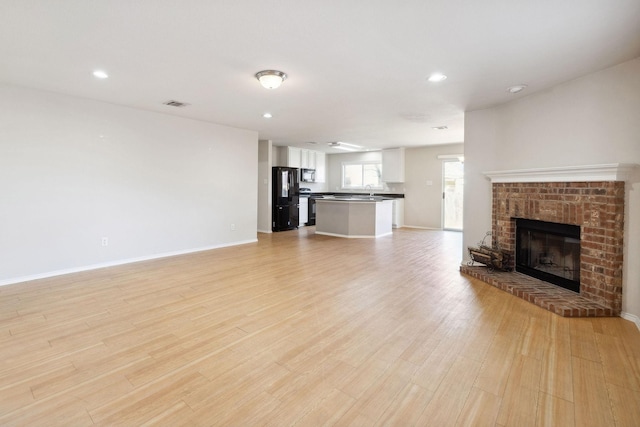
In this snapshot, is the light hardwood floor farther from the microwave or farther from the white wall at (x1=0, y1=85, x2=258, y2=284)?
the microwave

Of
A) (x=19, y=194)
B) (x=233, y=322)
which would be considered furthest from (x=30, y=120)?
(x=233, y=322)

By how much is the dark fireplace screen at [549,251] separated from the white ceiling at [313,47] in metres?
1.65

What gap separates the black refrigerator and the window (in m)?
2.60

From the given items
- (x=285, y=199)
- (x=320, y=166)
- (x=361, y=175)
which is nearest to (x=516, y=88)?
(x=285, y=199)

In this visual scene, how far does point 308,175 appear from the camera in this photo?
33.5 feet

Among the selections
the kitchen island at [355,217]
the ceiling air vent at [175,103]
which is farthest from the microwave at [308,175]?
the ceiling air vent at [175,103]

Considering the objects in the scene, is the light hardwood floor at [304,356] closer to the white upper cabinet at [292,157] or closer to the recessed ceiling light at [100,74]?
the recessed ceiling light at [100,74]

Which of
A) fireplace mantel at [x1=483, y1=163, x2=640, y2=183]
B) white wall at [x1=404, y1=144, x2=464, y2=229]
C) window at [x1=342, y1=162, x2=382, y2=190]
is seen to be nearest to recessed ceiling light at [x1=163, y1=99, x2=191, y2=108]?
fireplace mantel at [x1=483, y1=163, x2=640, y2=183]

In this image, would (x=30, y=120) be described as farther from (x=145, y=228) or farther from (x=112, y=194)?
(x=145, y=228)

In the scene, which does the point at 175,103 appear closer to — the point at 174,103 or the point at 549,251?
the point at 174,103

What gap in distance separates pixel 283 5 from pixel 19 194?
408 centimetres

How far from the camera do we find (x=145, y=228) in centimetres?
526

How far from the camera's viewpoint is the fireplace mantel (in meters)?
2.92

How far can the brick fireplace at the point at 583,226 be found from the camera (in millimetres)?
2996
